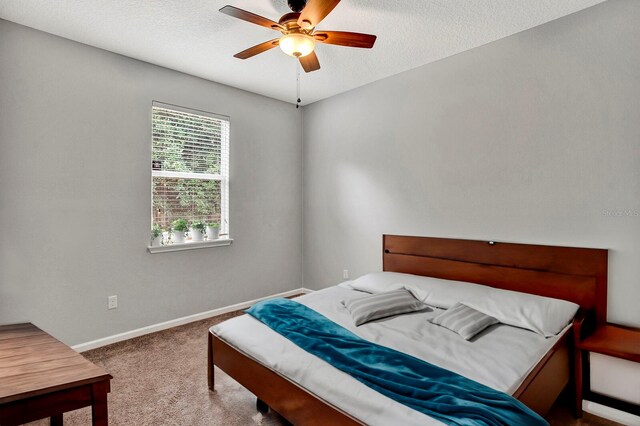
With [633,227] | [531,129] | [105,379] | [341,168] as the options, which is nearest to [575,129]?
[531,129]

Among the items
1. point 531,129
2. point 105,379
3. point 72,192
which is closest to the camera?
point 105,379

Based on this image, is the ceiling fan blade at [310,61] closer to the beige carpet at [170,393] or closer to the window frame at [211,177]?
the window frame at [211,177]

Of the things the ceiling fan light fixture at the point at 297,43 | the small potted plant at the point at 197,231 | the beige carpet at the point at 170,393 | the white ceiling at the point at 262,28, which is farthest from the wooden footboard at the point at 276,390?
the white ceiling at the point at 262,28

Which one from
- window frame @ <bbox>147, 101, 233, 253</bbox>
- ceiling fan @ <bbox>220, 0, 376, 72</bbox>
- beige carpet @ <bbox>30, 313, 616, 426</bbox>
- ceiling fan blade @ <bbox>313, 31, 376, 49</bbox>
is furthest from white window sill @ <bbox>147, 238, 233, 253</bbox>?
ceiling fan blade @ <bbox>313, 31, 376, 49</bbox>

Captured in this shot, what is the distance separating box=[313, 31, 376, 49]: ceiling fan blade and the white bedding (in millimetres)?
1811

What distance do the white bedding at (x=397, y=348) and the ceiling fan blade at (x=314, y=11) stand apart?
1.83 m

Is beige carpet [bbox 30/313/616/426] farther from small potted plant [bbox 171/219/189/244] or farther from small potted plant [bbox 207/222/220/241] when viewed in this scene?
small potted plant [bbox 207/222/220/241]

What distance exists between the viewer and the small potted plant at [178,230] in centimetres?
351

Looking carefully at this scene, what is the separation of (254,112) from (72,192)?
2101mm

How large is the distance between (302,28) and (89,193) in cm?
229

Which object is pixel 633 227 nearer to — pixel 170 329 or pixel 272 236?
pixel 272 236

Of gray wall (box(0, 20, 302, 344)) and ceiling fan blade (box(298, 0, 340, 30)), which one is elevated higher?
ceiling fan blade (box(298, 0, 340, 30))

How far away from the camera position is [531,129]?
8.80 feet

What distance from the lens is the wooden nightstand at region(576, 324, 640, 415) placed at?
1934 mm
